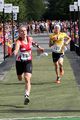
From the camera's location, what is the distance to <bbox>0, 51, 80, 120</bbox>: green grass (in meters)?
11.5

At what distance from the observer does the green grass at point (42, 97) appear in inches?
453

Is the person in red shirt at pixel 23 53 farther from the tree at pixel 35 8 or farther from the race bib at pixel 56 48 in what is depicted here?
the tree at pixel 35 8

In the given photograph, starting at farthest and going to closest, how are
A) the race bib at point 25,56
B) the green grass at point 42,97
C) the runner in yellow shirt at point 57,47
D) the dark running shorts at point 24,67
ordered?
the runner in yellow shirt at point 57,47 → the race bib at point 25,56 → the dark running shorts at point 24,67 → the green grass at point 42,97

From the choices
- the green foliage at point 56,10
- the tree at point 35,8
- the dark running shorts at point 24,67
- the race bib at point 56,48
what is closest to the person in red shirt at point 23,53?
the dark running shorts at point 24,67

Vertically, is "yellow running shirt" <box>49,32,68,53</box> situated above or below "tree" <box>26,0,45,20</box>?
above

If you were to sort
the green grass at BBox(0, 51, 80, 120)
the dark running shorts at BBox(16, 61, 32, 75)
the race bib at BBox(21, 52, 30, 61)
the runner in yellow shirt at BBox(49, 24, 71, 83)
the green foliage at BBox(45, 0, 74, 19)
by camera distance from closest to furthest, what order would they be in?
the green grass at BBox(0, 51, 80, 120)
the dark running shorts at BBox(16, 61, 32, 75)
the race bib at BBox(21, 52, 30, 61)
the runner in yellow shirt at BBox(49, 24, 71, 83)
the green foliage at BBox(45, 0, 74, 19)

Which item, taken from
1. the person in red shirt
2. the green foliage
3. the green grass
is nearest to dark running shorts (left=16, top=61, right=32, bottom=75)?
the person in red shirt

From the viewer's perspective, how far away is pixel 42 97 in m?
13.8

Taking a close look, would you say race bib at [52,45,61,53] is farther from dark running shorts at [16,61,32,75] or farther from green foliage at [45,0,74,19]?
green foliage at [45,0,74,19]

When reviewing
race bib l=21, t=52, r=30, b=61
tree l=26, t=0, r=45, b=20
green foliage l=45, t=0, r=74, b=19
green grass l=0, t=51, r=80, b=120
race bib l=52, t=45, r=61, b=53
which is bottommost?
tree l=26, t=0, r=45, b=20

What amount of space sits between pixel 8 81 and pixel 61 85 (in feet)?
7.08

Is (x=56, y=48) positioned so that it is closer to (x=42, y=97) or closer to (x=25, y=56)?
(x=42, y=97)

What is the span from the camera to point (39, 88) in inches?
622

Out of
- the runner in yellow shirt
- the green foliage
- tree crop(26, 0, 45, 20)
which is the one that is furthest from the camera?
tree crop(26, 0, 45, 20)
